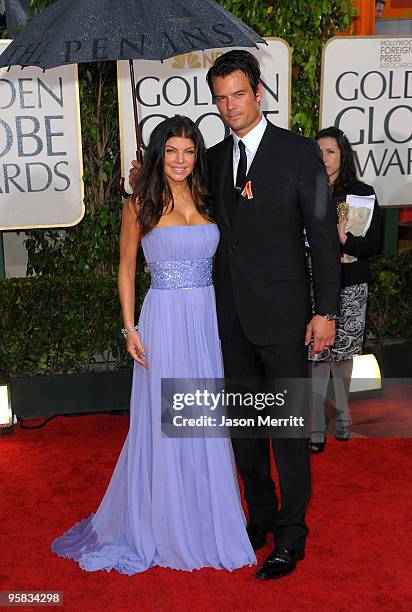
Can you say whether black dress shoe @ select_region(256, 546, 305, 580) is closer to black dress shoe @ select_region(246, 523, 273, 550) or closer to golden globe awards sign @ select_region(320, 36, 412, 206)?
black dress shoe @ select_region(246, 523, 273, 550)

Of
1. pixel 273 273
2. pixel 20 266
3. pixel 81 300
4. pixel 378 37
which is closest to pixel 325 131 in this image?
pixel 378 37

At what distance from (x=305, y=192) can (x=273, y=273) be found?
360 millimetres

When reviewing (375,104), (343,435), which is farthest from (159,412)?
(375,104)

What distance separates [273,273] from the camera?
331cm

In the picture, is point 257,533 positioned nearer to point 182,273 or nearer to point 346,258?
point 182,273

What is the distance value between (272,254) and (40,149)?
2.71m

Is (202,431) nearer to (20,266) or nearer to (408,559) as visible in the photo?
(408,559)

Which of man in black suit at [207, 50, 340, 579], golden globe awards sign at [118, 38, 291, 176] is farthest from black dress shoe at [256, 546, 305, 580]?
golden globe awards sign at [118, 38, 291, 176]

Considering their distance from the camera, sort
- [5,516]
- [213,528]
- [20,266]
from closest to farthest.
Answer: [213,528]
[5,516]
[20,266]

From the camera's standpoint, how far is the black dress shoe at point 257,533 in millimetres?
3712

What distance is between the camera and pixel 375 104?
18.9 ft

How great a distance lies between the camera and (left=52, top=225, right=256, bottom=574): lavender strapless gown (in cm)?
350

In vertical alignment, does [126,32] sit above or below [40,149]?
above

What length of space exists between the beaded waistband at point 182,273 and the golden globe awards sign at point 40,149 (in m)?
2.18
